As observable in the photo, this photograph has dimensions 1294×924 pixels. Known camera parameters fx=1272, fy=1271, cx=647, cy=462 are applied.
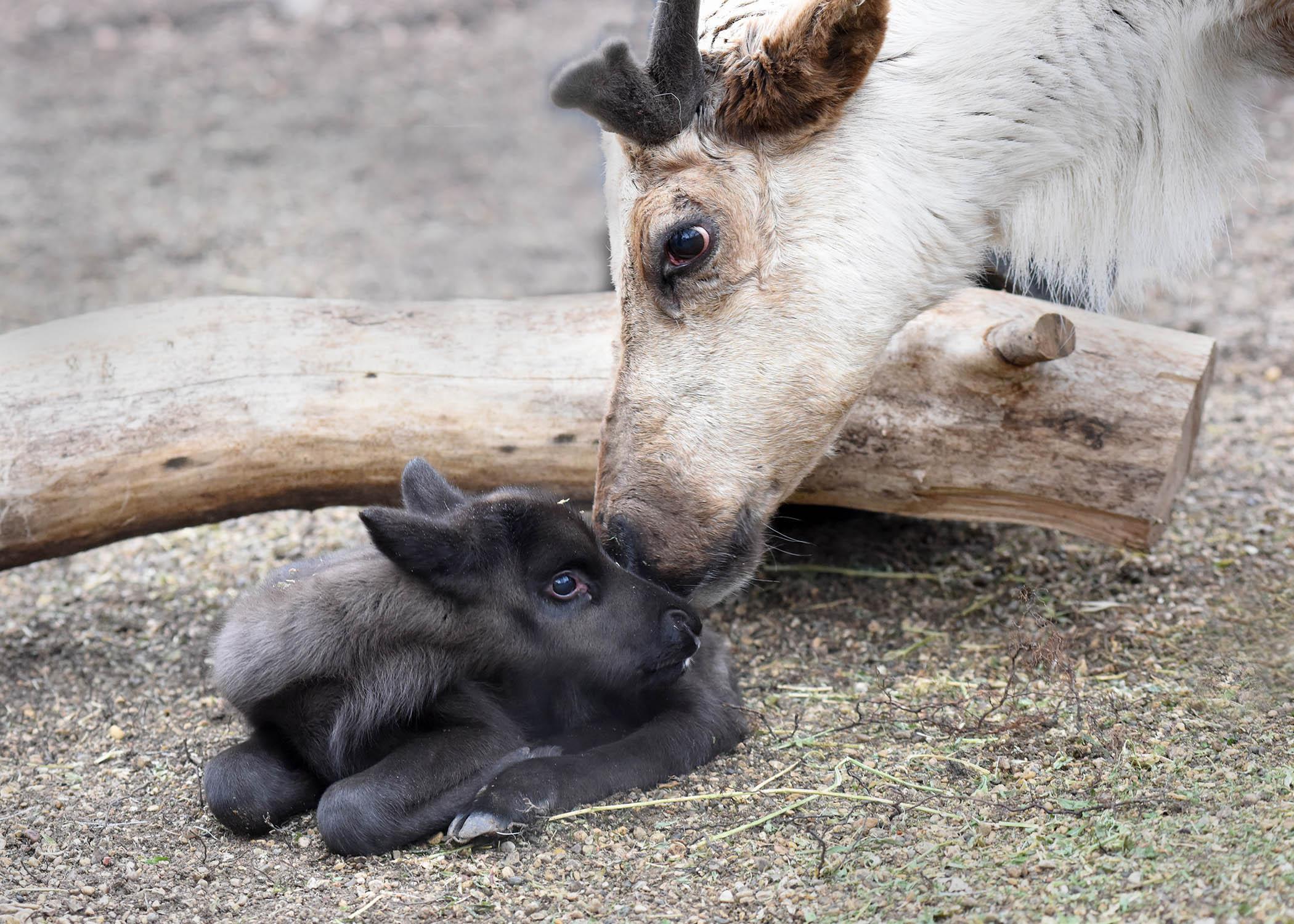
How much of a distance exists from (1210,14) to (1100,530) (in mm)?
1838

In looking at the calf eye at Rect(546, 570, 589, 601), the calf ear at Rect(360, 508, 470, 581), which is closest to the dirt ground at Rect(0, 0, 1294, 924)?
the calf eye at Rect(546, 570, 589, 601)

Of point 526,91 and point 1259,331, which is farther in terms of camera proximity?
point 526,91

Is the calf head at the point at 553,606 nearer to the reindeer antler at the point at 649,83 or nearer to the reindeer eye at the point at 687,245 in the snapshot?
the reindeer eye at the point at 687,245

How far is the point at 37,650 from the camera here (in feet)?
16.9

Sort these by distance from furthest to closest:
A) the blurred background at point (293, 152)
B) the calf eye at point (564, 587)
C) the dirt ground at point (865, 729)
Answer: the blurred background at point (293, 152)
the calf eye at point (564, 587)
the dirt ground at point (865, 729)

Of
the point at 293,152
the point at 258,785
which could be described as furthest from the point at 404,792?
the point at 293,152

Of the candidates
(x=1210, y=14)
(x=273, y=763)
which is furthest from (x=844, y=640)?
(x=1210, y=14)

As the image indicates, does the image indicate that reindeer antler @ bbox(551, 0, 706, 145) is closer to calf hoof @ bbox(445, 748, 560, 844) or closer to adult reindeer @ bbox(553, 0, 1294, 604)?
adult reindeer @ bbox(553, 0, 1294, 604)

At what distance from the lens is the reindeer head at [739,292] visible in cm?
385

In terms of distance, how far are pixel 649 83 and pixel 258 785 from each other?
2376 mm

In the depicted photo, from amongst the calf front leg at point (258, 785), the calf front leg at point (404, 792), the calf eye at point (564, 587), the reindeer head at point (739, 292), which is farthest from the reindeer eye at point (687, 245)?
the calf front leg at point (258, 785)

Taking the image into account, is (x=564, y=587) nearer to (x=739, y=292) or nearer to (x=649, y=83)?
(x=739, y=292)

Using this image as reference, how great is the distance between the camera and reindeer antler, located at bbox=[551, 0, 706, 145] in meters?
3.60

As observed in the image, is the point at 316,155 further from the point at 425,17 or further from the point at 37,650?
the point at 37,650
